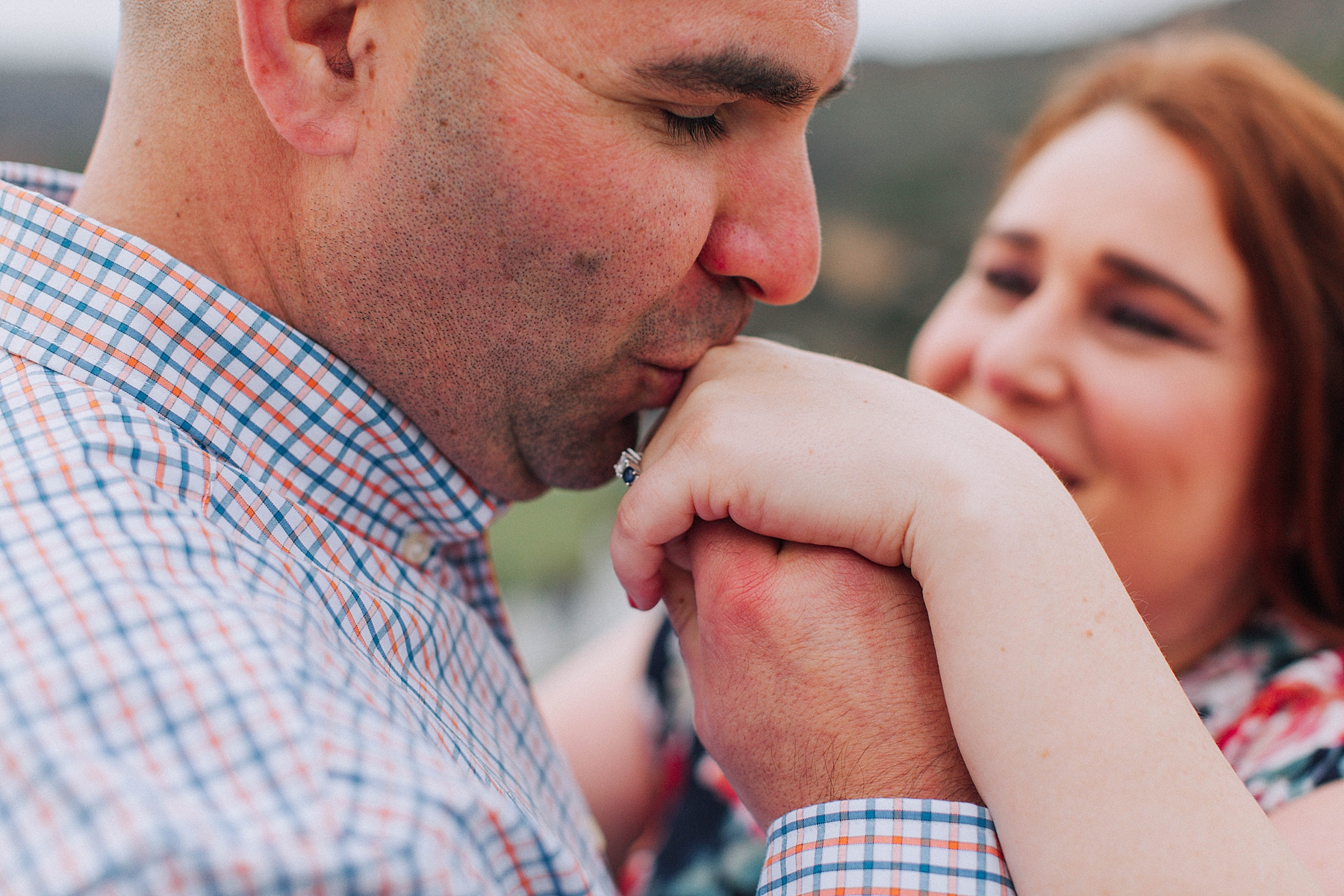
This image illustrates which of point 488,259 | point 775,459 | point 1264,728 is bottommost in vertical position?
point 1264,728

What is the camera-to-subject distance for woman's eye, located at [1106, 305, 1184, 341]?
5.54 ft

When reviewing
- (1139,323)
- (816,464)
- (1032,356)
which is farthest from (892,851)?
(1139,323)

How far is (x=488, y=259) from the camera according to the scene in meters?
0.93

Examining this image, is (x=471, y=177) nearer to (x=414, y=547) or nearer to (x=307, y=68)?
(x=307, y=68)

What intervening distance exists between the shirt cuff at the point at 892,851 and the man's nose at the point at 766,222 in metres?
0.59

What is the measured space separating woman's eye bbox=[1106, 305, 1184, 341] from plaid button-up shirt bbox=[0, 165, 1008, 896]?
124 cm

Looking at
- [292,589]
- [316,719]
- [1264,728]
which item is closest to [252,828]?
[316,719]

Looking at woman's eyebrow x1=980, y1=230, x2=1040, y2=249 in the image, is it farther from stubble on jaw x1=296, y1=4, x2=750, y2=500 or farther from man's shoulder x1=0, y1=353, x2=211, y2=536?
man's shoulder x1=0, y1=353, x2=211, y2=536

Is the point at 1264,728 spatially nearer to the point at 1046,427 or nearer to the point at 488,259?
the point at 1046,427

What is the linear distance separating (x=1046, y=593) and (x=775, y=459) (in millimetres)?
289

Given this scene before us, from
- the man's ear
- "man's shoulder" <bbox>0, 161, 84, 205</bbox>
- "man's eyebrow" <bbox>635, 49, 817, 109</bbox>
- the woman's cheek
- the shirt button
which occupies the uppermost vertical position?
"man's eyebrow" <bbox>635, 49, 817, 109</bbox>

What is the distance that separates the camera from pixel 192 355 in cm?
89

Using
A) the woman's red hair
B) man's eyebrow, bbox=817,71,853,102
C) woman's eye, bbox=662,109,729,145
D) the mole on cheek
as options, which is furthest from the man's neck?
the woman's red hair

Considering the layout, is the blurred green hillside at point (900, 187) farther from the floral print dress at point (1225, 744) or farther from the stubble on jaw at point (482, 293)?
the stubble on jaw at point (482, 293)
